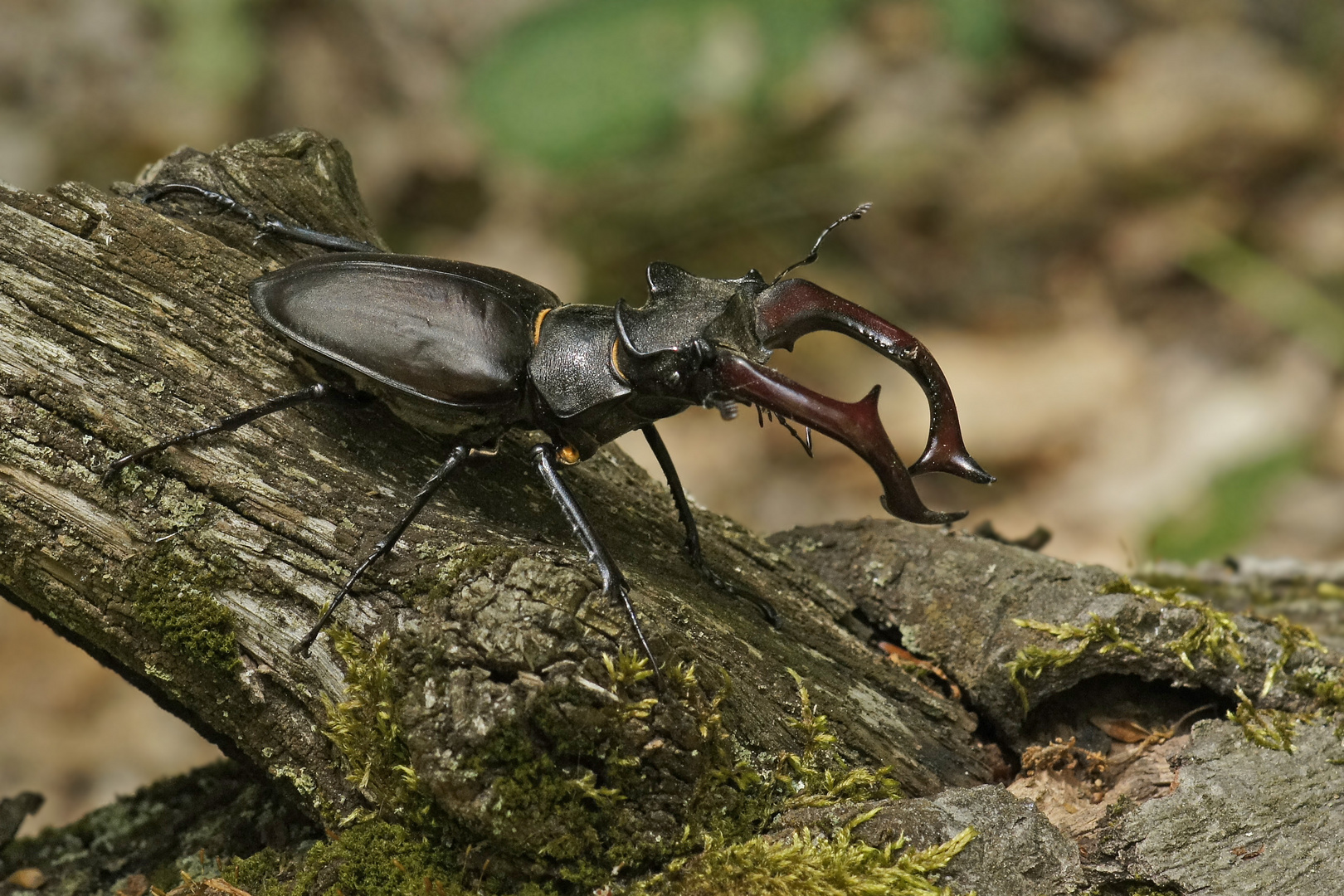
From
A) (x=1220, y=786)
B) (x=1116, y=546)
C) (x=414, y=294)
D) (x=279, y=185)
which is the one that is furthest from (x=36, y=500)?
(x=1116, y=546)

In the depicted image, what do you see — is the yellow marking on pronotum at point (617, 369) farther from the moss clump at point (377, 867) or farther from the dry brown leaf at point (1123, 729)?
the dry brown leaf at point (1123, 729)

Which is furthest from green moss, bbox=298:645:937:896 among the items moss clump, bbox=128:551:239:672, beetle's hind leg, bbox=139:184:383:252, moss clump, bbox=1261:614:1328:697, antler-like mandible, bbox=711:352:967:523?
beetle's hind leg, bbox=139:184:383:252

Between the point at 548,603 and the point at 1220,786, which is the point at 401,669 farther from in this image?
the point at 1220,786

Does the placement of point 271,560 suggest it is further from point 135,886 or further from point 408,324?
point 135,886

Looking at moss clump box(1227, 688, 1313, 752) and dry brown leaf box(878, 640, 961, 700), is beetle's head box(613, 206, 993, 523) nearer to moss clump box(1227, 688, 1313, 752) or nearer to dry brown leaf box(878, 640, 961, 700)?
dry brown leaf box(878, 640, 961, 700)

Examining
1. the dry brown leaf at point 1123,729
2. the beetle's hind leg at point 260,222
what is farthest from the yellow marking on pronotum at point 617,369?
the dry brown leaf at point 1123,729
